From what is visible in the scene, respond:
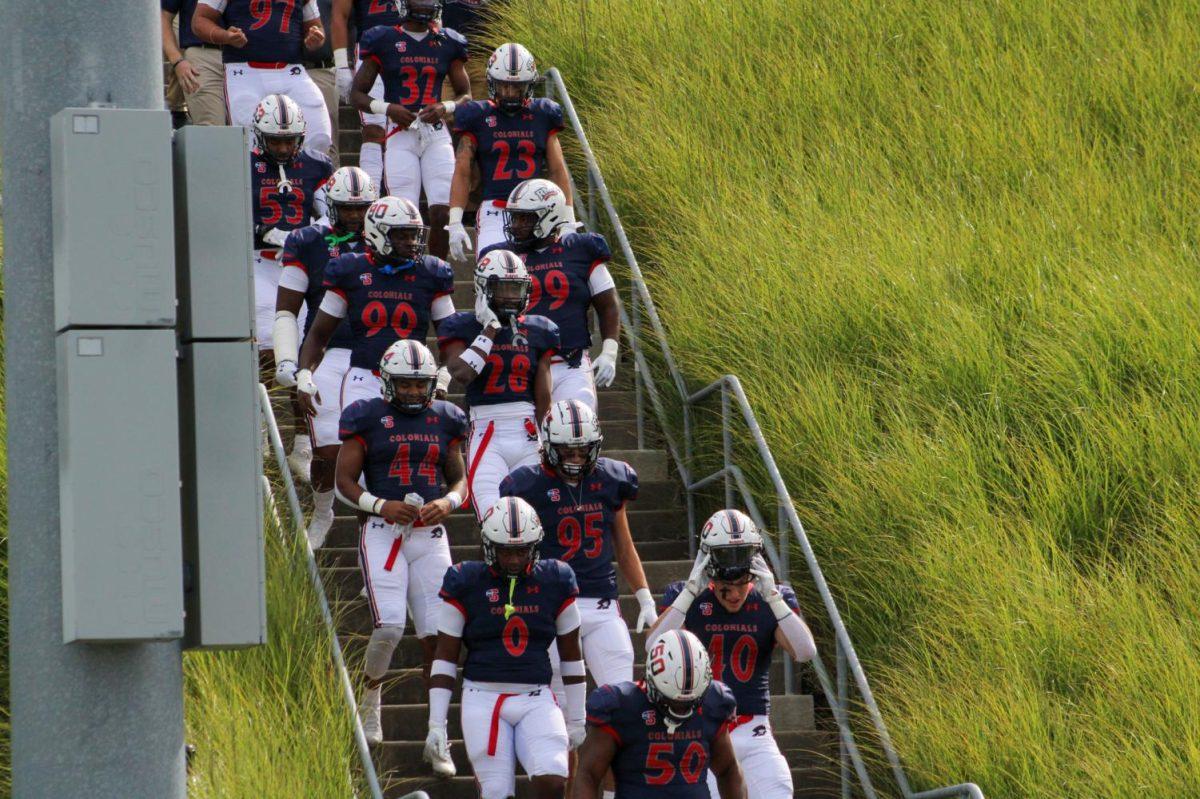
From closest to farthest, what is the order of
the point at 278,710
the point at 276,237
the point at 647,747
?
the point at 647,747 < the point at 278,710 < the point at 276,237

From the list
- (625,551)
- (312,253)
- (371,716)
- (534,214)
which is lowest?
(371,716)

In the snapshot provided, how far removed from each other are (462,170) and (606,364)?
218 centimetres

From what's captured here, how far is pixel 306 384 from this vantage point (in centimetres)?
1105

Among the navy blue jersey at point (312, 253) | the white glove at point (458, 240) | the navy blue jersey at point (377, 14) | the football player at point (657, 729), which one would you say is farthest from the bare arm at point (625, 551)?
the navy blue jersey at point (377, 14)

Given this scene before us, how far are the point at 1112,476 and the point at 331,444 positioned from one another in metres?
Result: 4.75

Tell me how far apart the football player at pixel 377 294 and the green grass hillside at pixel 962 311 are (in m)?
2.31

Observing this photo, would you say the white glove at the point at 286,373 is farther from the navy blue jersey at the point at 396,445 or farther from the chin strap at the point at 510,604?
the chin strap at the point at 510,604

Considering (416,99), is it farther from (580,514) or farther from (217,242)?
(217,242)

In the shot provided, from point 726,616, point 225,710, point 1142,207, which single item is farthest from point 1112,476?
point 225,710

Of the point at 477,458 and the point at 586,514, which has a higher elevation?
the point at 477,458

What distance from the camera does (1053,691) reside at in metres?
9.82

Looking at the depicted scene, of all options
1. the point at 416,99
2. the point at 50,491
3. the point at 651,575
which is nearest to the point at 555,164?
the point at 416,99

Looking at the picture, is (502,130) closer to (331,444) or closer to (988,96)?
(331,444)

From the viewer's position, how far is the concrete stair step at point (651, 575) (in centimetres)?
1089
